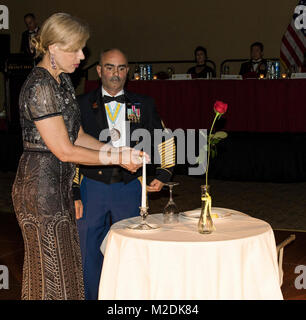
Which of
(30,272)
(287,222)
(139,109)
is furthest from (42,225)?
(287,222)

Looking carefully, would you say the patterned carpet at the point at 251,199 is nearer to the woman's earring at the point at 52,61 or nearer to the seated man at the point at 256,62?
the seated man at the point at 256,62

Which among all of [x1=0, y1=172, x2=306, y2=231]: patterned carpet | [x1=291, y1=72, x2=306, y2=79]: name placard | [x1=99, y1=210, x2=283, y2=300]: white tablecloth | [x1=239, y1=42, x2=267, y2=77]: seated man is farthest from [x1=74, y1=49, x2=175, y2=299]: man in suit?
[x1=239, y1=42, x2=267, y2=77]: seated man

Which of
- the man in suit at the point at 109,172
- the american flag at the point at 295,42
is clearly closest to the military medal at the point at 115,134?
the man in suit at the point at 109,172

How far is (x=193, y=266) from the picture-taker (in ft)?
9.01

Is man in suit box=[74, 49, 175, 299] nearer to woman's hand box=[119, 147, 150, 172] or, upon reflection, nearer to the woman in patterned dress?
woman's hand box=[119, 147, 150, 172]

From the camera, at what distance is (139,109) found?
392 centimetres

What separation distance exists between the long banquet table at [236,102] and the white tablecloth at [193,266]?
19.5 ft

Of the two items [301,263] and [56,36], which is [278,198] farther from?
[56,36]

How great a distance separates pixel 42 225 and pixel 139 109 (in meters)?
1.37

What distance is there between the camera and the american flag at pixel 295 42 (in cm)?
1210

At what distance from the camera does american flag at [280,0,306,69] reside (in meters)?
12.1

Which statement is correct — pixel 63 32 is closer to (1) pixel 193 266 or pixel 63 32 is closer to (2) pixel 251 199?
(1) pixel 193 266

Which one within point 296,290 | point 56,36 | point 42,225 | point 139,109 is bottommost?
point 296,290

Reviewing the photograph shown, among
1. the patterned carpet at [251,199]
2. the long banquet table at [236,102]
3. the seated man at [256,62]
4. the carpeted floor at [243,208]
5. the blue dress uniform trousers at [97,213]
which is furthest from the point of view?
the seated man at [256,62]
